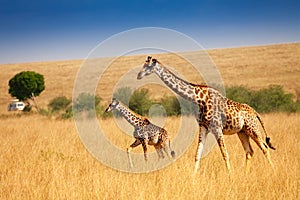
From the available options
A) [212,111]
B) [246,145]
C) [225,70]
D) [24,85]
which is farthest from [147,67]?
[225,70]

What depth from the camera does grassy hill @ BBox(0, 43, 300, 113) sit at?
49.8 m

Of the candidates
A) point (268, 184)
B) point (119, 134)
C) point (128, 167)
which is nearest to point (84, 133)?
point (119, 134)

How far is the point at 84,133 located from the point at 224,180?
743cm

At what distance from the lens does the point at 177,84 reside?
777cm

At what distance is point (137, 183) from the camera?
6.35 m

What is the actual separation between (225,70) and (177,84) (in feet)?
171

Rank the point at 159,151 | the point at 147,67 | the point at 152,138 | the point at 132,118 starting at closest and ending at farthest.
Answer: the point at 147,67 < the point at 152,138 < the point at 159,151 < the point at 132,118

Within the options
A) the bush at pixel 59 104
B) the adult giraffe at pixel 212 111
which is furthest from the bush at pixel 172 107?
the adult giraffe at pixel 212 111

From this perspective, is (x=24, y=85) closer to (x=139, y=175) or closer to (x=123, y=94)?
(x=123, y=94)

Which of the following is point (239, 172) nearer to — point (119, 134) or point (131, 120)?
point (131, 120)

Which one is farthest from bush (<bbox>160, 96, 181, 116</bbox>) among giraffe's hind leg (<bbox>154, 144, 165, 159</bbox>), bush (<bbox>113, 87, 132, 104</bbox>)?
giraffe's hind leg (<bbox>154, 144, 165, 159</bbox>)

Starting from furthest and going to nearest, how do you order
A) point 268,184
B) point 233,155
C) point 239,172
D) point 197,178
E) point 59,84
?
point 59,84 → point 233,155 → point 239,172 → point 197,178 → point 268,184

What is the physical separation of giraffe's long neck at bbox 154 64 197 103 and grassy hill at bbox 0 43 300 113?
108 ft

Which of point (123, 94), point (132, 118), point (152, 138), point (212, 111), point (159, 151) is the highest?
point (212, 111)
